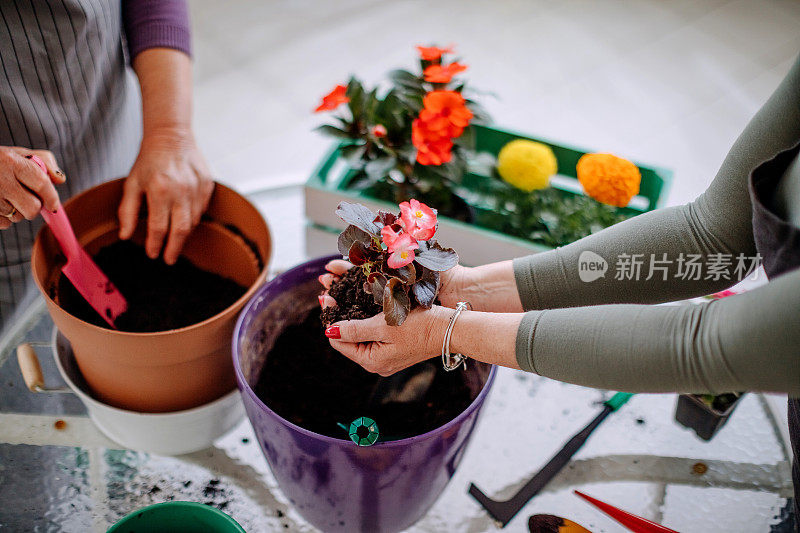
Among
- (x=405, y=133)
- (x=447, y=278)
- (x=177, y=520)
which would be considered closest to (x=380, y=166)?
(x=405, y=133)

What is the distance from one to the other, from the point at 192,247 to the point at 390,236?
527mm

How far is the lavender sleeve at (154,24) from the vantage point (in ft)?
3.51

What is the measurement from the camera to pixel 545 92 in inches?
78.0

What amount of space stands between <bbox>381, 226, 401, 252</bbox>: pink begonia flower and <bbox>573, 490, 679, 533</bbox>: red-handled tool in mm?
471

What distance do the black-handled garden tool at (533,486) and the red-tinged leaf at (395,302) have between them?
12.9 inches

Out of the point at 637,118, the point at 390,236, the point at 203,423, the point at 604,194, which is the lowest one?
the point at 203,423

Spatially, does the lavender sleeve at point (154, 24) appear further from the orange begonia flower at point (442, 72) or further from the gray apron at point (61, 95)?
the orange begonia flower at point (442, 72)

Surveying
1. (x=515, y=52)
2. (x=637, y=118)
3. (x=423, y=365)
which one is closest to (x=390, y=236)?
(x=423, y=365)

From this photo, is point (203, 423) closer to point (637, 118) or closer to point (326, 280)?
point (326, 280)

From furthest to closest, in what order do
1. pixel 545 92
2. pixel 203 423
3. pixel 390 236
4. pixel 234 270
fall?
pixel 545 92 → pixel 234 270 → pixel 203 423 → pixel 390 236

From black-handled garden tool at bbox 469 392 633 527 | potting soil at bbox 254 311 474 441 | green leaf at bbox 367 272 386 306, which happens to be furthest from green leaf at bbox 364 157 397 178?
black-handled garden tool at bbox 469 392 633 527

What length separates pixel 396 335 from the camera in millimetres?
743

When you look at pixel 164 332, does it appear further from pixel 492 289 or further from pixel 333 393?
pixel 492 289

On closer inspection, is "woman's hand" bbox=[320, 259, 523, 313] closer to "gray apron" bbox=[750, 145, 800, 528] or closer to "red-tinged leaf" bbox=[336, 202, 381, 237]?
"red-tinged leaf" bbox=[336, 202, 381, 237]
